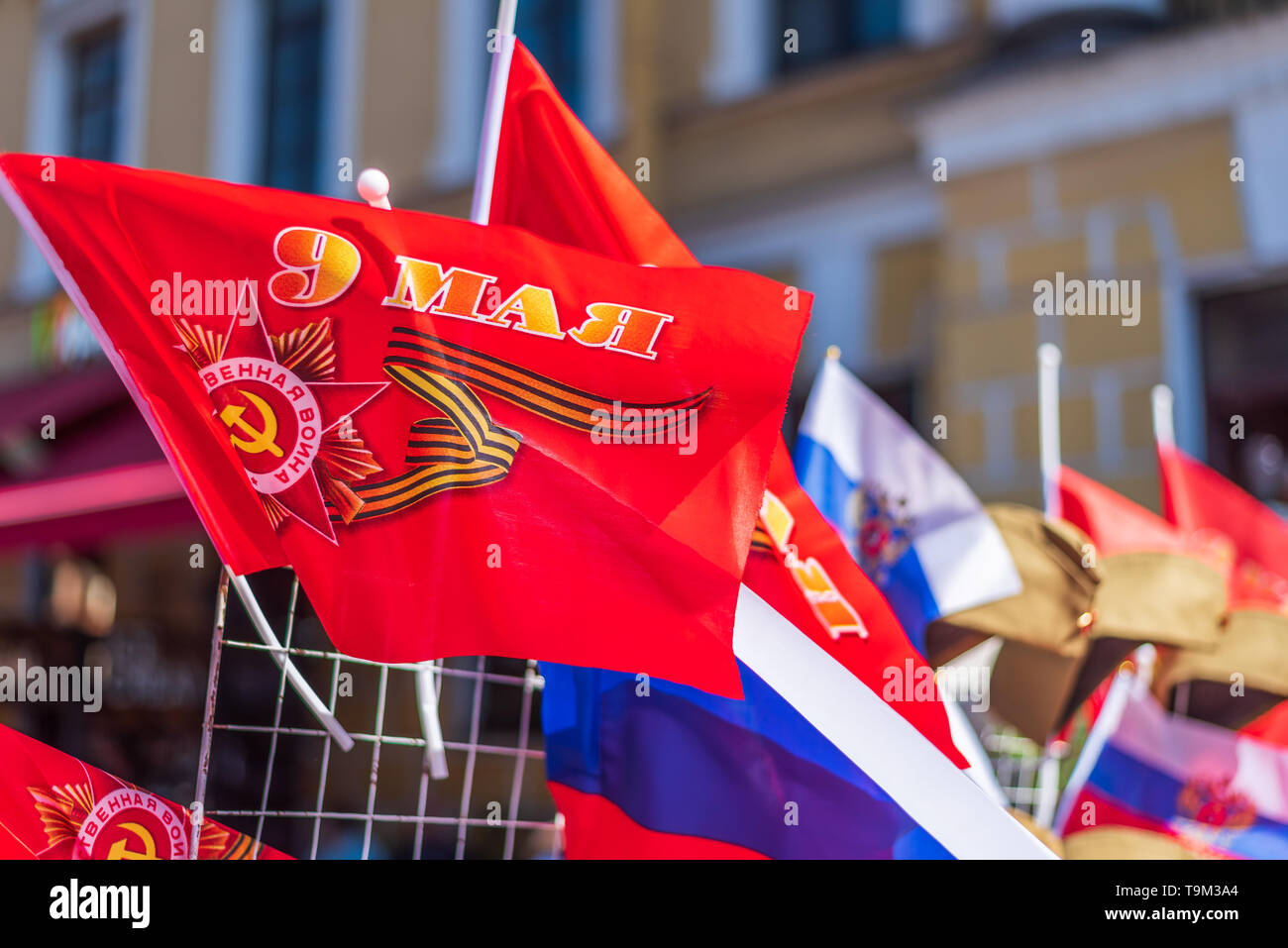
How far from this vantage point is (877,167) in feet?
26.9

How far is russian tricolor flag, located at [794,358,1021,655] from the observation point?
3627 mm

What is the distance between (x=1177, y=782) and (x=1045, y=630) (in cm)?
101

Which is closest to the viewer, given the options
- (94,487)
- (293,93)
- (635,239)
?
(635,239)

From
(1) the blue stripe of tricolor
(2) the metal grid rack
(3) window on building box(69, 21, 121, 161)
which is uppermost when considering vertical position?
(3) window on building box(69, 21, 121, 161)

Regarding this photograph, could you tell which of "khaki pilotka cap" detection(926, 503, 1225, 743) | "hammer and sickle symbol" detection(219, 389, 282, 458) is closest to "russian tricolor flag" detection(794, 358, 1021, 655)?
"khaki pilotka cap" detection(926, 503, 1225, 743)

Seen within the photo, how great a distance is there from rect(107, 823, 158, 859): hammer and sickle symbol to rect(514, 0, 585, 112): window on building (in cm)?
781

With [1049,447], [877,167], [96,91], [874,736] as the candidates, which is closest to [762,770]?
[874,736]

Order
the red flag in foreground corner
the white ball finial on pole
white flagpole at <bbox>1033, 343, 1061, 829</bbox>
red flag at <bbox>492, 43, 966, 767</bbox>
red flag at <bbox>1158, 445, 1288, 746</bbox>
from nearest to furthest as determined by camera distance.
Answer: the red flag in foreground corner, the white ball finial on pole, red flag at <bbox>492, 43, 966, 767</bbox>, white flagpole at <bbox>1033, 343, 1061, 829</bbox>, red flag at <bbox>1158, 445, 1288, 746</bbox>

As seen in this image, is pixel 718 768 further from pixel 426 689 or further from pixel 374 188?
pixel 374 188

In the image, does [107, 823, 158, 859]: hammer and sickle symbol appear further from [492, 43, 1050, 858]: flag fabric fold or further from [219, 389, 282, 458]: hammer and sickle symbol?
[492, 43, 1050, 858]: flag fabric fold

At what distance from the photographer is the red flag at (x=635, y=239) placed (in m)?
2.90

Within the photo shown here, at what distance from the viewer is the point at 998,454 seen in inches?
283

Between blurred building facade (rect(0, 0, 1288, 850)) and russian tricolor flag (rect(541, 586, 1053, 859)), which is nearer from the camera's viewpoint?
russian tricolor flag (rect(541, 586, 1053, 859))

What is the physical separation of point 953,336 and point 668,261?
4.69 metres
